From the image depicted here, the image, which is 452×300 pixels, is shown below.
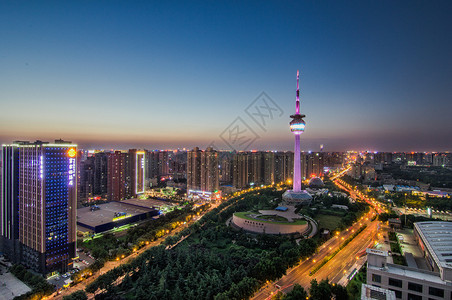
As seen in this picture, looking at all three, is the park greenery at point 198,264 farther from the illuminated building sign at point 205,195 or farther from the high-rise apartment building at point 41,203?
the illuminated building sign at point 205,195

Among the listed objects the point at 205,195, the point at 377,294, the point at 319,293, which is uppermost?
the point at 377,294

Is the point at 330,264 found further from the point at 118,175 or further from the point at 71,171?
the point at 118,175

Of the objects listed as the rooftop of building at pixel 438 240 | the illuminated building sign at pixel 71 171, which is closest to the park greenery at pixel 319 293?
the rooftop of building at pixel 438 240

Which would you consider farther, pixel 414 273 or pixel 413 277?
pixel 414 273

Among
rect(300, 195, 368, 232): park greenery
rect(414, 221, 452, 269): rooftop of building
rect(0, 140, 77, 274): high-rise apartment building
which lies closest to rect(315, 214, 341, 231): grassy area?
rect(300, 195, 368, 232): park greenery

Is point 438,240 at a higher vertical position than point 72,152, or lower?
lower

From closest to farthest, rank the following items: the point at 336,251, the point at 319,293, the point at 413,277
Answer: the point at 413,277
the point at 319,293
the point at 336,251

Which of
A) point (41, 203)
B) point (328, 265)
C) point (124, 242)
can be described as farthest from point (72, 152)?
point (328, 265)
